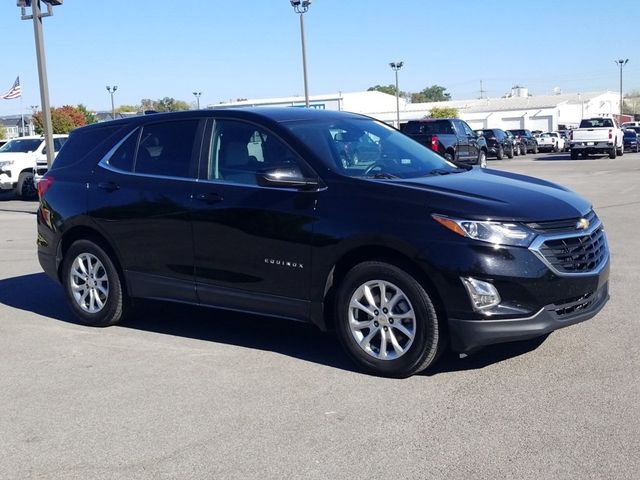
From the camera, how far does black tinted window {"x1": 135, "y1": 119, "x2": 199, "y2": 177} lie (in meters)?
6.43

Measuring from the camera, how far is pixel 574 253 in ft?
17.1

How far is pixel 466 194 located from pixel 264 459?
222 centimetres

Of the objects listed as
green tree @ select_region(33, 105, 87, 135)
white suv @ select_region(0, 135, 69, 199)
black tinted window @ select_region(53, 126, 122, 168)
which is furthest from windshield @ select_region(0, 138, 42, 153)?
green tree @ select_region(33, 105, 87, 135)

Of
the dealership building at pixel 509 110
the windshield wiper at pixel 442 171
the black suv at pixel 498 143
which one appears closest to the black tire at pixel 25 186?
the windshield wiper at pixel 442 171

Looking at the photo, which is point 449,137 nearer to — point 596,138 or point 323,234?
point 596,138

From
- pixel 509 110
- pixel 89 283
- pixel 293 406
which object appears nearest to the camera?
pixel 293 406

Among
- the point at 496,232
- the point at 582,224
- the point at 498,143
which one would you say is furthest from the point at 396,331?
the point at 498,143

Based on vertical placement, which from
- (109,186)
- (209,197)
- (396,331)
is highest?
(109,186)

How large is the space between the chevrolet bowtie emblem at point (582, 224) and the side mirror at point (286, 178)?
5.89ft

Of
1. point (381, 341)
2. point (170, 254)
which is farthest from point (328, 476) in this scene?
point (170, 254)

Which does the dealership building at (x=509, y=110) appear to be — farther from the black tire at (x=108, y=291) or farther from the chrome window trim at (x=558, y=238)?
the chrome window trim at (x=558, y=238)

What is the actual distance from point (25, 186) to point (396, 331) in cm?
1924

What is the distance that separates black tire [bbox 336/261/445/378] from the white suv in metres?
18.1

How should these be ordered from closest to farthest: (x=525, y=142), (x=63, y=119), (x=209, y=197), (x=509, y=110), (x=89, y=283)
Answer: (x=209, y=197)
(x=89, y=283)
(x=525, y=142)
(x=63, y=119)
(x=509, y=110)
